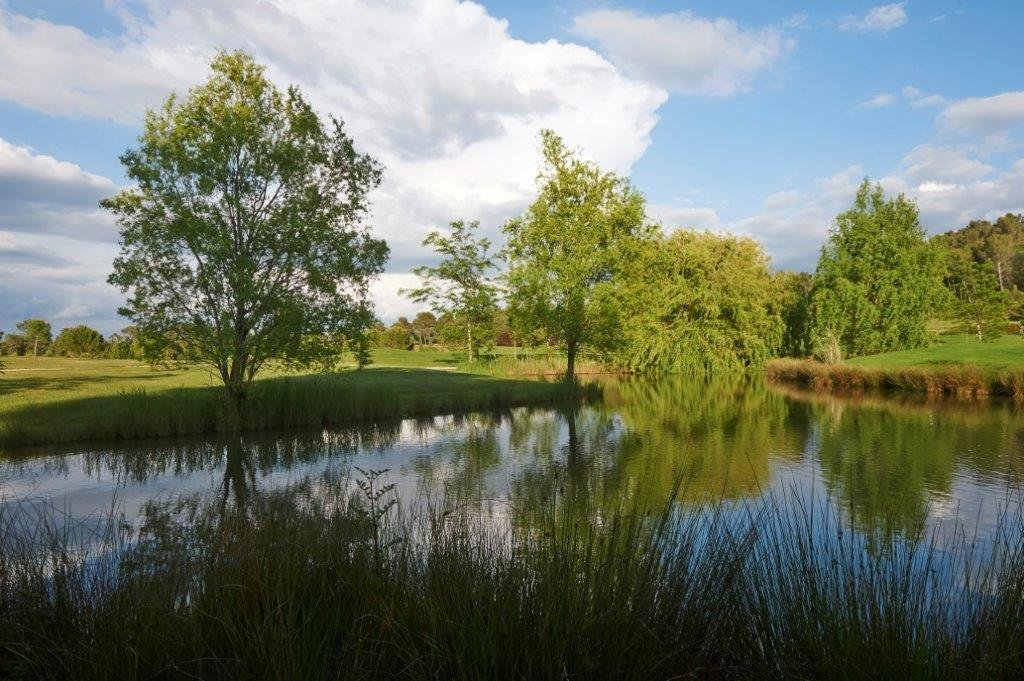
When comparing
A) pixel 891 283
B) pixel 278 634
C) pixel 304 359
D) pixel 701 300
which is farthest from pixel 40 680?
pixel 891 283

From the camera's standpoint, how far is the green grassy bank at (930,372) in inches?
835

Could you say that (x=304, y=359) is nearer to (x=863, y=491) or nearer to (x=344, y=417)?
(x=344, y=417)

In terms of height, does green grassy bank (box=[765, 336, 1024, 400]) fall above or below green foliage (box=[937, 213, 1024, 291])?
below

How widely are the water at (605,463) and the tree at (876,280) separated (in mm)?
17443

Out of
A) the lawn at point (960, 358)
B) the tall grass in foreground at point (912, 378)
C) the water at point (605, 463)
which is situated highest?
the lawn at point (960, 358)

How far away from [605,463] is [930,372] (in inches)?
719

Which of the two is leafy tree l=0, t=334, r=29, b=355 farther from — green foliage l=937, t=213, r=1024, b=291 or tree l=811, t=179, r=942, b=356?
green foliage l=937, t=213, r=1024, b=291

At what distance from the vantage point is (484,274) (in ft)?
131

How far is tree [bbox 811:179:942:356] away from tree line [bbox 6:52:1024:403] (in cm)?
9

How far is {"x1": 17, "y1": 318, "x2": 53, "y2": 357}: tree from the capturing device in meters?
46.8

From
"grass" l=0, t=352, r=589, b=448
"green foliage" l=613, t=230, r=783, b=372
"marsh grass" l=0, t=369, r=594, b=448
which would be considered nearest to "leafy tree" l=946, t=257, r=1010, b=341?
"green foliage" l=613, t=230, r=783, b=372

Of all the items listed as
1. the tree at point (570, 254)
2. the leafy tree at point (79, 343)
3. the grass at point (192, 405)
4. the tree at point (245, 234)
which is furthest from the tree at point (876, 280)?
the leafy tree at point (79, 343)

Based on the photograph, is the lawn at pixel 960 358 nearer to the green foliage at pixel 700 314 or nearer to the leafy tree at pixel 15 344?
the green foliage at pixel 700 314

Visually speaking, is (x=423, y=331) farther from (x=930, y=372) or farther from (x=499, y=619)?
(x=499, y=619)
